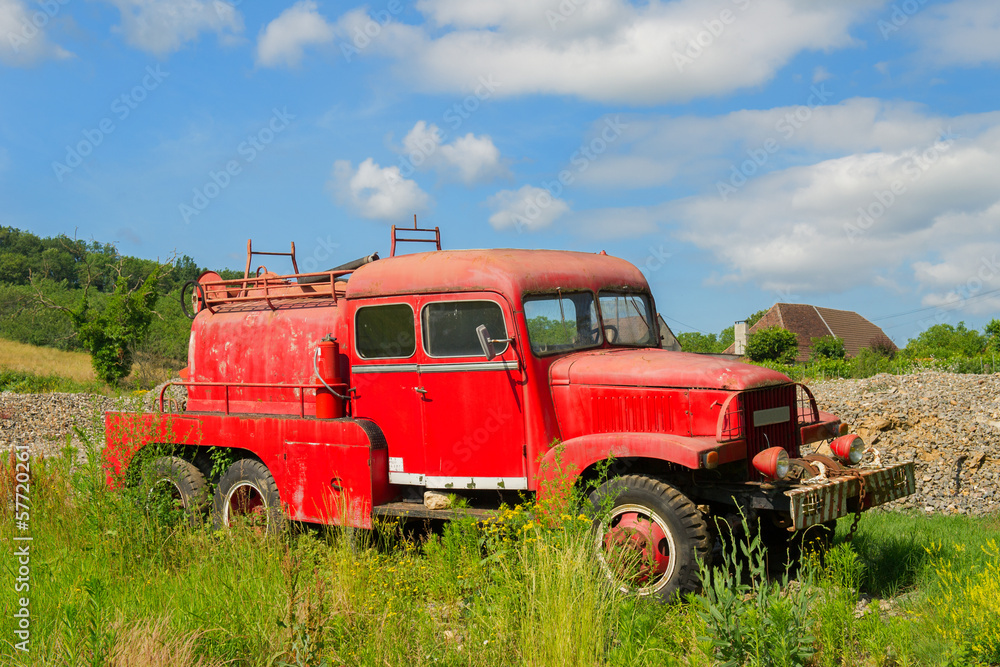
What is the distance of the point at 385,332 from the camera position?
21.9 feet

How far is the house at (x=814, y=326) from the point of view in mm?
42625

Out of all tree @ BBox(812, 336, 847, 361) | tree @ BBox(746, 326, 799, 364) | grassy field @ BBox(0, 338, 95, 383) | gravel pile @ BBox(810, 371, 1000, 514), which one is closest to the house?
tree @ BBox(812, 336, 847, 361)

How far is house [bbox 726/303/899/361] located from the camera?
4262cm

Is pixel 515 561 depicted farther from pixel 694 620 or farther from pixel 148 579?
pixel 148 579

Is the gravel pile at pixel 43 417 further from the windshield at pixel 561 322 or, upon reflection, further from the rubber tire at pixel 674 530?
the rubber tire at pixel 674 530

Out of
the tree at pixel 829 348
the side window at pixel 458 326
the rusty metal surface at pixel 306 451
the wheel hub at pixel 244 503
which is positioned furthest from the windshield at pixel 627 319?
the tree at pixel 829 348

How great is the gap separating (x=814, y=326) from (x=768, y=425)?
43.2 meters

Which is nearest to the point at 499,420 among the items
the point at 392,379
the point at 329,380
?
the point at 392,379

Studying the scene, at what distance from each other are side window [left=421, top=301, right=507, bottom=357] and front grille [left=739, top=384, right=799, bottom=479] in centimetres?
194

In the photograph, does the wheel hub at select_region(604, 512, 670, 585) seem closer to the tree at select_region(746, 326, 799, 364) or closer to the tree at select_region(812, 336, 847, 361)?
the tree at select_region(746, 326, 799, 364)

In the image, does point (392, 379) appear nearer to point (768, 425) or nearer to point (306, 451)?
point (306, 451)

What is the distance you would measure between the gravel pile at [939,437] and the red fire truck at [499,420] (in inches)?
168

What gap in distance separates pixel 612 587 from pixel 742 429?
167 cm

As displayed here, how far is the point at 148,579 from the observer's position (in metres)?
5.36
